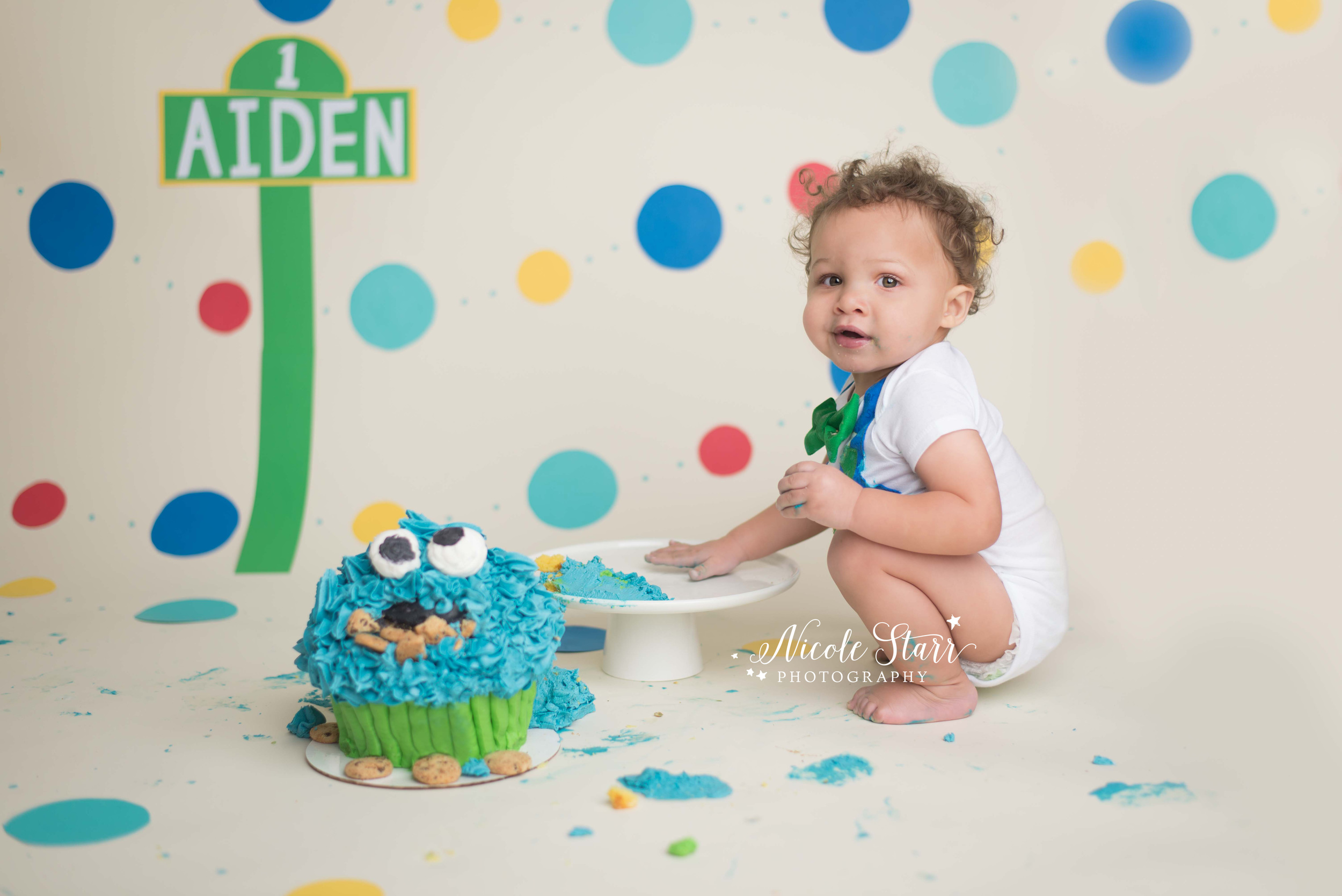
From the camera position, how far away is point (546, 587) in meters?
1.61

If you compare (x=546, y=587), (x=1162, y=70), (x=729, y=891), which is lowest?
(x=729, y=891)

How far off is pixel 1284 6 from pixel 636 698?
1858 millimetres

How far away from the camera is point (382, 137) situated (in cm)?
229

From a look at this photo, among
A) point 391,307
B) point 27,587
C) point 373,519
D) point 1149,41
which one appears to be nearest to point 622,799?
point 373,519

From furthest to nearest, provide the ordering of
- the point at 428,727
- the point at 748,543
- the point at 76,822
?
the point at 748,543, the point at 428,727, the point at 76,822

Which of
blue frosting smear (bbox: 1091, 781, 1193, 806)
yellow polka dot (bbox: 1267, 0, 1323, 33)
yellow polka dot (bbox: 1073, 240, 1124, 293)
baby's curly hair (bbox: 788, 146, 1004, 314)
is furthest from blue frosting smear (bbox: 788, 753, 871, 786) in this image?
yellow polka dot (bbox: 1267, 0, 1323, 33)

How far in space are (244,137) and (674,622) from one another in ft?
4.55

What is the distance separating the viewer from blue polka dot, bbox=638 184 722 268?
2299 mm

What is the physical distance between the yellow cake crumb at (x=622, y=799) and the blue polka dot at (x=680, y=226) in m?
1.33

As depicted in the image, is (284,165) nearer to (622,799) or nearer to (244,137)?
(244,137)

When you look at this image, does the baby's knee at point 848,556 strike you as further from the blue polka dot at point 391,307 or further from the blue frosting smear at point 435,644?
the blue polka dot at point 391,307

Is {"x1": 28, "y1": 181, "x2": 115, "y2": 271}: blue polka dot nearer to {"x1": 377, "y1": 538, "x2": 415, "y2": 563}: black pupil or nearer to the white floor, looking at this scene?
the white floor

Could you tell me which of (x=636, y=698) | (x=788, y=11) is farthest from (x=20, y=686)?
(x=788, y=11)

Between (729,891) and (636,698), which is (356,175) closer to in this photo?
(636,698)
